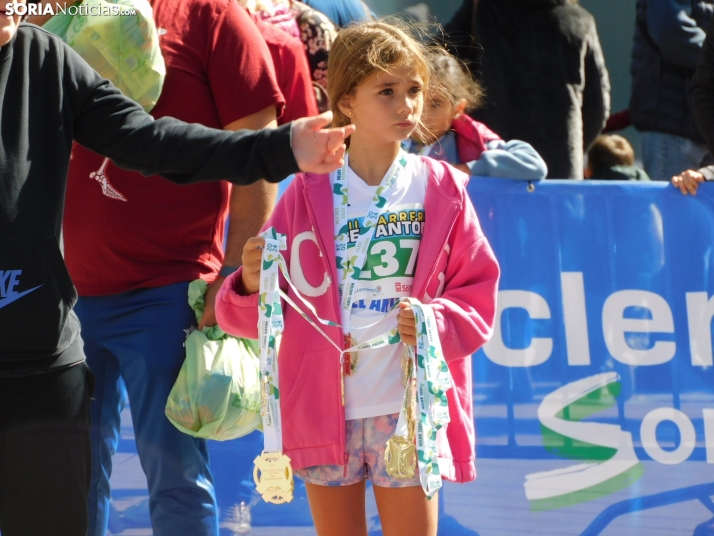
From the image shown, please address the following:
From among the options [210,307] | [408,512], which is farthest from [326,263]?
[408,512]

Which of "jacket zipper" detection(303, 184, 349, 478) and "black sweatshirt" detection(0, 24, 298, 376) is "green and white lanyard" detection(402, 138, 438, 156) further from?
"black sweatshirt" detection(0, 24, 298, 376)

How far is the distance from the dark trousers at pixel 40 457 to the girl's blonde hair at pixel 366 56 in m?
1.08

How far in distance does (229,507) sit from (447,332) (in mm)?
1511

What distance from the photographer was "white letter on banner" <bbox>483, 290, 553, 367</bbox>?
378 centimetres

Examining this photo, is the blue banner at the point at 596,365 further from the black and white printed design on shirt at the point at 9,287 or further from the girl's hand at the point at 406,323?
the black and white printed design on shirt at the point at 9,287

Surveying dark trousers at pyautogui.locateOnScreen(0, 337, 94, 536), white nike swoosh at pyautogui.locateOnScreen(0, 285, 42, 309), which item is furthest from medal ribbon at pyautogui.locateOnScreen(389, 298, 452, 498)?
white nike swoosh at pyautogui.locateOnScreen(0, 285, 42, 309)

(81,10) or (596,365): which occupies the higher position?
(81,10)

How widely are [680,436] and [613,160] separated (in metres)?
2.79

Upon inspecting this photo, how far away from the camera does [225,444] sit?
12.2 feet

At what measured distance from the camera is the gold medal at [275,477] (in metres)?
2.50

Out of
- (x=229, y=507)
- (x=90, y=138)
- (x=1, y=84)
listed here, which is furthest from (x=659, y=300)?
(x=1, y=84)

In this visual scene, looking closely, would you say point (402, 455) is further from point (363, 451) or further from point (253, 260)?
point (253, 260)

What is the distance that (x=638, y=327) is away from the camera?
3.76 m

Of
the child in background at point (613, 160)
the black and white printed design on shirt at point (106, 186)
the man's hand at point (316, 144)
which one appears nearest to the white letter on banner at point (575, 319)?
the black and white printed design on shirt at point (106, 186)
